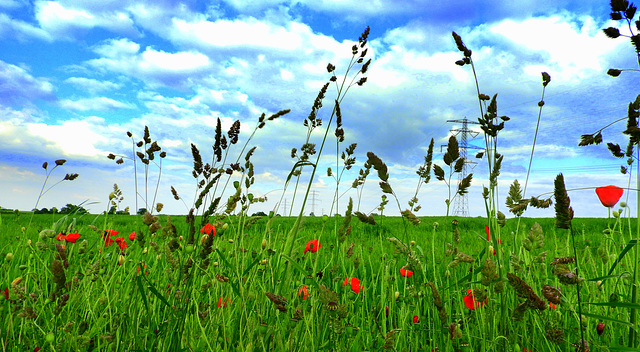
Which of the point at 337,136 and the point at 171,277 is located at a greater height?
the point at 337,136

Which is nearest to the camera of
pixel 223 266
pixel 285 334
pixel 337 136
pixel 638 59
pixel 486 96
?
pixel 638 59

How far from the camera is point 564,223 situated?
3.49ft

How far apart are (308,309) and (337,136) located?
110 cm

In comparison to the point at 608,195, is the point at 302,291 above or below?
below

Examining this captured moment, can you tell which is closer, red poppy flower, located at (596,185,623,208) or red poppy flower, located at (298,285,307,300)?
red poppy flower, located at (596,185,623,208)

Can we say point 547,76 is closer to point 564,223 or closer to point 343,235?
point 564,223

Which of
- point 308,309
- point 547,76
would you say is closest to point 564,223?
point 547,76

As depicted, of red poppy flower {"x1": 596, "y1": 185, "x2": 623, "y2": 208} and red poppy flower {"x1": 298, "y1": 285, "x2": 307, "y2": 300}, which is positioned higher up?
red poppy flower {"x1": 596, "y1": 185, "x2": 623, "y2": 208}

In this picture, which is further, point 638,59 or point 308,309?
point 308,309

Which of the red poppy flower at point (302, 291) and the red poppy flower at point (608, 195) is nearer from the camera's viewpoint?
the red poppy flower at point (608, 195)

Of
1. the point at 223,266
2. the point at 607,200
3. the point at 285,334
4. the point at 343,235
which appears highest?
the point at 607,200

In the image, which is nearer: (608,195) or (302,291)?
(608,195)

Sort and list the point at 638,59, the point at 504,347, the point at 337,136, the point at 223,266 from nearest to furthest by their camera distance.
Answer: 1. the point at 638,59
2. the point at 504,347
3. the point at 337,136
4. the point at 223,266

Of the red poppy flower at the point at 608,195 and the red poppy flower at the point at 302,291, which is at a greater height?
the red poppy flower at the point at 608,195
